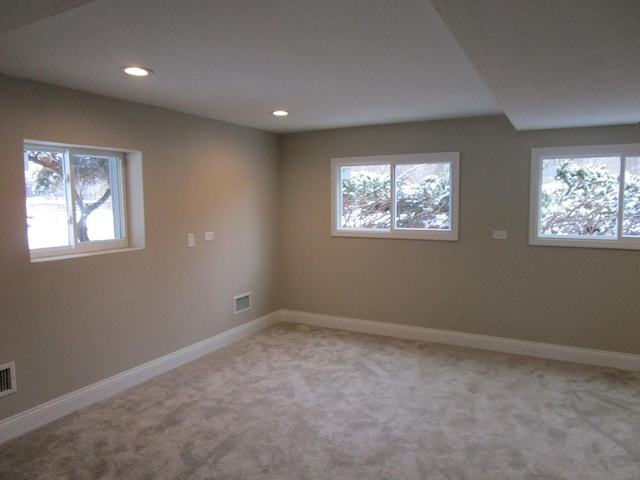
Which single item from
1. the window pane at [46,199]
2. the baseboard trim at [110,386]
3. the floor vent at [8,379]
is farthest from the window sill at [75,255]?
the baseboard trim at [110,386]

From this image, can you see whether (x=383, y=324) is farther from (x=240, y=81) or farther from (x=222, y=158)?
(x=240, y=81)

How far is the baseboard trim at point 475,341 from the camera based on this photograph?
13.5ft

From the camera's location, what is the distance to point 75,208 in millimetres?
3445

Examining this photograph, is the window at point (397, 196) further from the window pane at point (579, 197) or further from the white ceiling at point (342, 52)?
the white ceiling at point (342, 52)

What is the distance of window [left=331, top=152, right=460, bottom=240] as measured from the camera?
475 cm

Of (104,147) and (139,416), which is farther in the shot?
(104,147)

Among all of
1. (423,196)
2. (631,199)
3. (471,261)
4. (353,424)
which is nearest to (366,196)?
(423,196)

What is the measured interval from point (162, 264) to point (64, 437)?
1.57m

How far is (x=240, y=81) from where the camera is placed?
301 centimetres

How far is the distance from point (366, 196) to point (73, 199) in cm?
308

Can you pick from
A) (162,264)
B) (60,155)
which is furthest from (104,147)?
(162,264)

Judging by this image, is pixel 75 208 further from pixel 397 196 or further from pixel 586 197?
pixel 586 197

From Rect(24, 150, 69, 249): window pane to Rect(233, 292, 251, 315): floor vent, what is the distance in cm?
197

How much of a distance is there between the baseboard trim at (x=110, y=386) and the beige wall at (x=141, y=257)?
6 cm
